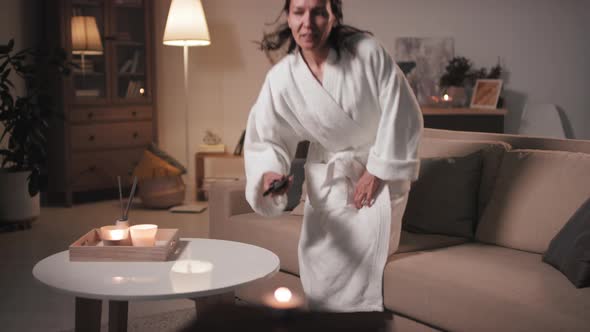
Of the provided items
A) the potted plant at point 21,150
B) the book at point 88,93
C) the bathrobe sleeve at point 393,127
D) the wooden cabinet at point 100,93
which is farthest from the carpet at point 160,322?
the book at point 88,93

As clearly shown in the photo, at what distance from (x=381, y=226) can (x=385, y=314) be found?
0.27 meters

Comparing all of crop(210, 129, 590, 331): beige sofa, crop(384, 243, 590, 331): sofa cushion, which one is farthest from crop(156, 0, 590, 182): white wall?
crop(384, 243, 590, 331): sofa cushion

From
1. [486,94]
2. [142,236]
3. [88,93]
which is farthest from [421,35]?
[142,236]

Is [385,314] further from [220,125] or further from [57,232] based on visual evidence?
[220,125]

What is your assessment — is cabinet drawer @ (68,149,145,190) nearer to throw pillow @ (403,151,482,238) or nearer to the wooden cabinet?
the wooden cabinet

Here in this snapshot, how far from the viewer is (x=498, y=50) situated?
18.6 feet

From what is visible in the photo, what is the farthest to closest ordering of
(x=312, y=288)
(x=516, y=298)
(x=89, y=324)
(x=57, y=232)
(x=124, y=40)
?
(x=124, y=40)
(x=57, y=232)
(x=312, y=288)
(x=89, y=324)
(x=516, y=298)

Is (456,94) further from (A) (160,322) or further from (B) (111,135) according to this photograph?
(A) (160,322)

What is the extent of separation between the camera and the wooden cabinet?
17.3ft

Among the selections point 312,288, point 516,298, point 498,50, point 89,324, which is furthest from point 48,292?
point 498,50

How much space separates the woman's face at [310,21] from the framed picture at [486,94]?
342 centimetres

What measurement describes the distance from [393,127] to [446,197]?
57 centimetres

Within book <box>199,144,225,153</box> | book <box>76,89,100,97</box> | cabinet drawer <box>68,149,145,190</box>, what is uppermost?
book <box>76,89,100,97</box>

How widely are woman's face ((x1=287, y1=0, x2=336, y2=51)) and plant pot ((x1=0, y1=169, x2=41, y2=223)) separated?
2.90m
